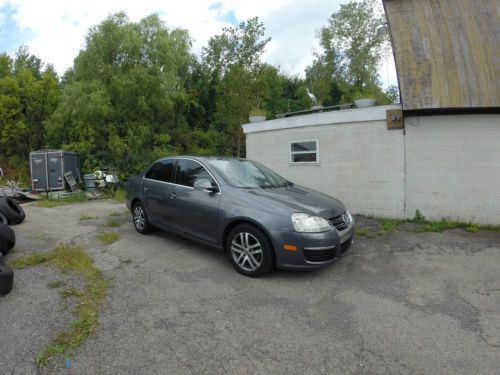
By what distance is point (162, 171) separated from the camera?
5664mm

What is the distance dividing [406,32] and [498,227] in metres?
5.27

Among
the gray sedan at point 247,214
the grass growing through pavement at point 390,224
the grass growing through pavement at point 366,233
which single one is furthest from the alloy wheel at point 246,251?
the grass growing through pavement at point 390,224

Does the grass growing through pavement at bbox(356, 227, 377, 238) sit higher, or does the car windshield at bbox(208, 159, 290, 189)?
the car windshield at bbox(208, 159, 290, 189)

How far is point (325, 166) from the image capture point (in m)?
8.41

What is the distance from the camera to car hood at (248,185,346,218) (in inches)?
163

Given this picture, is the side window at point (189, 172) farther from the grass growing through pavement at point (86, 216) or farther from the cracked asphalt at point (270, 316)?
the grass growing through pavement at point (86, 216)

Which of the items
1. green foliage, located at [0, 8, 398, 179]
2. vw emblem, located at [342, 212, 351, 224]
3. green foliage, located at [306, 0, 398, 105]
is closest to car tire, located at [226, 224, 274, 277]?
vw emblem, located at [342, 212, 351, 224]

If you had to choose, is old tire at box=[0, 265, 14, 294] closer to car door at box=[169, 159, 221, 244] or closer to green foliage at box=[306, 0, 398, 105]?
car door at box=[169, 159, 221, 244]

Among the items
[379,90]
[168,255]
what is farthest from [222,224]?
[379,90]

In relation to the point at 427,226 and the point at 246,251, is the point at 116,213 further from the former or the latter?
the point at 427,226

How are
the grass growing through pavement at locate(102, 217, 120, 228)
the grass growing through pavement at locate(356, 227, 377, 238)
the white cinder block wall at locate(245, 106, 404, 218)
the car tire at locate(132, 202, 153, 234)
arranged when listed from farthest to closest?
the white cinder block wall at locate(245, 106, 404, 218) → the grass growing through pavement at locate(102, 217, 120, 228) → the grass growing through pavement at locate(356, 227, 377, 238) → the car tire at locate(132, 202, 153, 234)

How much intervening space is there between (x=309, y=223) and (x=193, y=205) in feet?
5.78

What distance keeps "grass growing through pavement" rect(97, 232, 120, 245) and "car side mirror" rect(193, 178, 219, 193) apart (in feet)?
6.82

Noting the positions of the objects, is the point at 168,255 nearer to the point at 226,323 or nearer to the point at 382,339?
the point at 226,323
